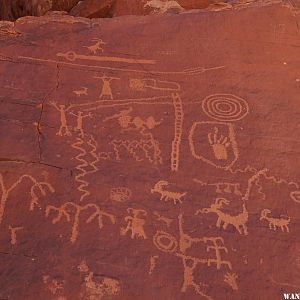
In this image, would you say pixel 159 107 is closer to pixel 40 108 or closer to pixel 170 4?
pixel 40 108

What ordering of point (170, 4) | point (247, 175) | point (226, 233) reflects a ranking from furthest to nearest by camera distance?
point (170, 4) < point (247, 175) < point (226, 233)

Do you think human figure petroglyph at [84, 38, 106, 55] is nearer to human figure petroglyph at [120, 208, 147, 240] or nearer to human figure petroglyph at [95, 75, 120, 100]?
human figure petroglyph at [95, 75, 120, 100]

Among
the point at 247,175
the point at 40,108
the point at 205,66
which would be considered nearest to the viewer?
the point at 247,175

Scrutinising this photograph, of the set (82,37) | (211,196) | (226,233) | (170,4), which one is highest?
(170,4)

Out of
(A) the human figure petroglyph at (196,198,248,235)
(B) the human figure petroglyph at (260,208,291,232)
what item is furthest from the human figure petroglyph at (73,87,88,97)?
(B) the human figure petroglyph at (260,208,291,232)

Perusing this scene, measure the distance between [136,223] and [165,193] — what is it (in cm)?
31

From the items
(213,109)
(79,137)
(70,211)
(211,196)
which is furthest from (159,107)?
(70,211)

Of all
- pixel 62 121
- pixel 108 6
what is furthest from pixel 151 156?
pixel 108 6

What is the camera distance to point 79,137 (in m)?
3.54

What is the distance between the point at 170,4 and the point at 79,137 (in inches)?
80.5

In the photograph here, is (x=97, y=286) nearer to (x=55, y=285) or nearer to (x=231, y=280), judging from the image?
(x=55, y=285)

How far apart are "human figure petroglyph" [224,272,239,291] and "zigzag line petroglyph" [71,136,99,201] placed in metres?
1.03

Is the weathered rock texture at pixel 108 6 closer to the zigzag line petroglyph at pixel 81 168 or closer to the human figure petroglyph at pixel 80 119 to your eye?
the human figure petroglyph at pixel 80 119

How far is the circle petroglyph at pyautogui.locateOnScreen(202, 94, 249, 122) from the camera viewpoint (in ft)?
12.3
